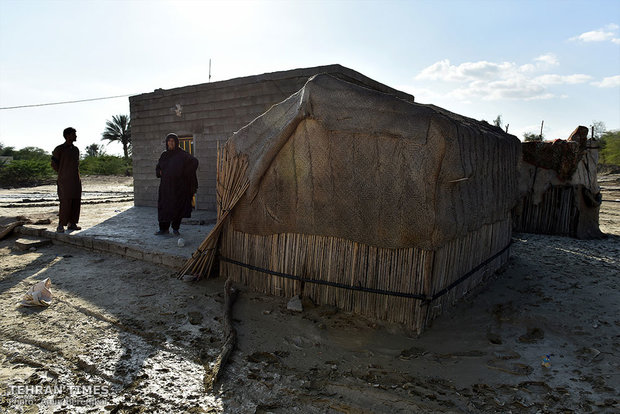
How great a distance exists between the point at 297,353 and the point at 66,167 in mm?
5817

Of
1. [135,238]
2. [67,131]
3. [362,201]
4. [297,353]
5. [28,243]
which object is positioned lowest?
[297,353]

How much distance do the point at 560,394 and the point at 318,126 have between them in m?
2.74

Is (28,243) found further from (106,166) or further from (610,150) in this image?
(610,150)

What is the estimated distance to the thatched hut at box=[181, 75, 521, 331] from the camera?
3170 mm

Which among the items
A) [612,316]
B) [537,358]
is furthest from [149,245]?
[612,316]

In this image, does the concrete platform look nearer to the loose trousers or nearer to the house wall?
the loose trousers

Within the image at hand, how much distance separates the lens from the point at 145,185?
37.1 ft

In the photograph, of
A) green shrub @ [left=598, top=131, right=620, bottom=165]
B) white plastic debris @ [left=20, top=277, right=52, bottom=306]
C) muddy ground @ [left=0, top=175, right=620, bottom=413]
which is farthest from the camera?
green shrub @ [left=598, top=131, right=620, bottom=165]

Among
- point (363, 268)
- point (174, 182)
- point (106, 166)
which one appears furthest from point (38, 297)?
point (106, 166)

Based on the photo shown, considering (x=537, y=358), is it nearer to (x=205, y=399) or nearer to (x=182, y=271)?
(x=205, y=399)

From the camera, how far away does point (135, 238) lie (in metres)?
6.21

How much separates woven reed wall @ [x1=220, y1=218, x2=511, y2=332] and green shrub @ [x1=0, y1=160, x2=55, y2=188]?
27.5 m

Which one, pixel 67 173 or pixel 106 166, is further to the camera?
pixel 106 166

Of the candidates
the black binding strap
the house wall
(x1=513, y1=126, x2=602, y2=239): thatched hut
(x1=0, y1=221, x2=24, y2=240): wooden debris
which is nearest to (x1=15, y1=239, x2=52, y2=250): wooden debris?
(x1=0, y1=221, x2=24, y2=240): wooden debris
